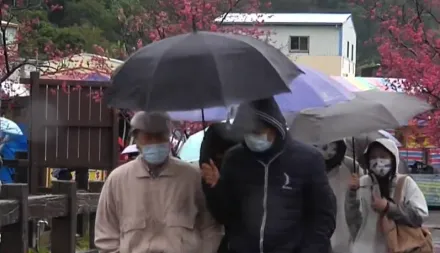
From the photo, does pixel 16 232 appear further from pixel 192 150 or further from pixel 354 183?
pixel 354 183

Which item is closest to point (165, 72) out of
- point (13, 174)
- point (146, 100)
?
point (146, 100)

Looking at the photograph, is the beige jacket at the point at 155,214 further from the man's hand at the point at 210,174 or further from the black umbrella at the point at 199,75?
the black umbrella at the point at 199,75

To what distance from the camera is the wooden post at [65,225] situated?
8383 mm

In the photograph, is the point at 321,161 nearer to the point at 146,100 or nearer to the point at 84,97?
the point at 146,100

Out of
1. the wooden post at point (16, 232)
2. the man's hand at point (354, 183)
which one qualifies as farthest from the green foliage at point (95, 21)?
the man's hand at point (354, 183)

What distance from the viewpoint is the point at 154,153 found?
4.70 m

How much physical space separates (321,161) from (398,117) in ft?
7.01

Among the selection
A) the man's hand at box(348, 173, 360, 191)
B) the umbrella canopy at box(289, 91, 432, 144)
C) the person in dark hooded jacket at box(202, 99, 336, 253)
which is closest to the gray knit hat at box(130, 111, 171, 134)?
the person in dark hooded jacket at box(202, 99, 336, 253)

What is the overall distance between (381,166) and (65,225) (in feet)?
11.8

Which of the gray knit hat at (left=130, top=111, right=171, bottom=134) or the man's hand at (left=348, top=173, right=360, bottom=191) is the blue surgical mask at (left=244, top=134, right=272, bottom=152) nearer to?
the gray knit hat at (left=130, top=111, right=171, bottom=134)

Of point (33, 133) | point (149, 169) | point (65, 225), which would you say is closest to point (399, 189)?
point (149, 169)

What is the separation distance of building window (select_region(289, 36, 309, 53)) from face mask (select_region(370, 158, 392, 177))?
40.2m

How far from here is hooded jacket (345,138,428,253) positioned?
20.1 feet

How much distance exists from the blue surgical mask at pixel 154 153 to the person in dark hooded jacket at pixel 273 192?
0.99 feet
